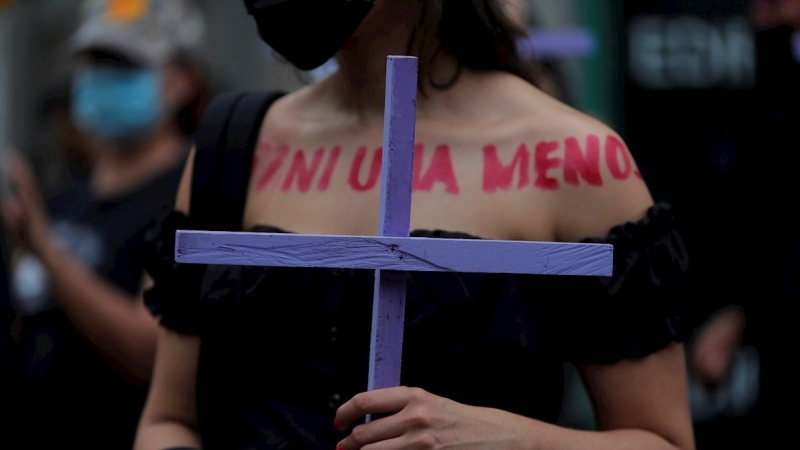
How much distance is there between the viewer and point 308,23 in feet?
7.64

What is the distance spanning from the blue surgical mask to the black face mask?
7.13ft

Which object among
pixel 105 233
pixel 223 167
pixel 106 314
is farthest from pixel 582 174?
pixel 105 233

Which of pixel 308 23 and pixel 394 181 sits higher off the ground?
pixel 308 23

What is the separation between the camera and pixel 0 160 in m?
10.6

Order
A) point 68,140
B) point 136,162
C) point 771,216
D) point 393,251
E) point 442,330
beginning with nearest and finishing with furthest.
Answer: point 393,251
point 442,330
point 771,216
point 136,162
point 68,140

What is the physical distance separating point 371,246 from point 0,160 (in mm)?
9098

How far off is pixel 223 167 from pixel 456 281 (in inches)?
19.1

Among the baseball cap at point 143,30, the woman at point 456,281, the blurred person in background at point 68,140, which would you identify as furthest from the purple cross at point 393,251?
the blurred person in background at point 68,140

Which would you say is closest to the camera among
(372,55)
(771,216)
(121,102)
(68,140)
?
(372,55)

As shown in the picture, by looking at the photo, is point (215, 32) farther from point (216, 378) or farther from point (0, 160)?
point (216, 378)

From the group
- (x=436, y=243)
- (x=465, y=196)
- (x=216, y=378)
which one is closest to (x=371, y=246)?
(x=436, y=243)

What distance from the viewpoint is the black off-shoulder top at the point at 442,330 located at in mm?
2271

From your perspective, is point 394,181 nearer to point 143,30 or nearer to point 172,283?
point 172,283

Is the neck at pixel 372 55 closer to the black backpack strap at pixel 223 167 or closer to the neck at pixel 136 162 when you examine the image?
the black backpack strap at pixel 223 167
